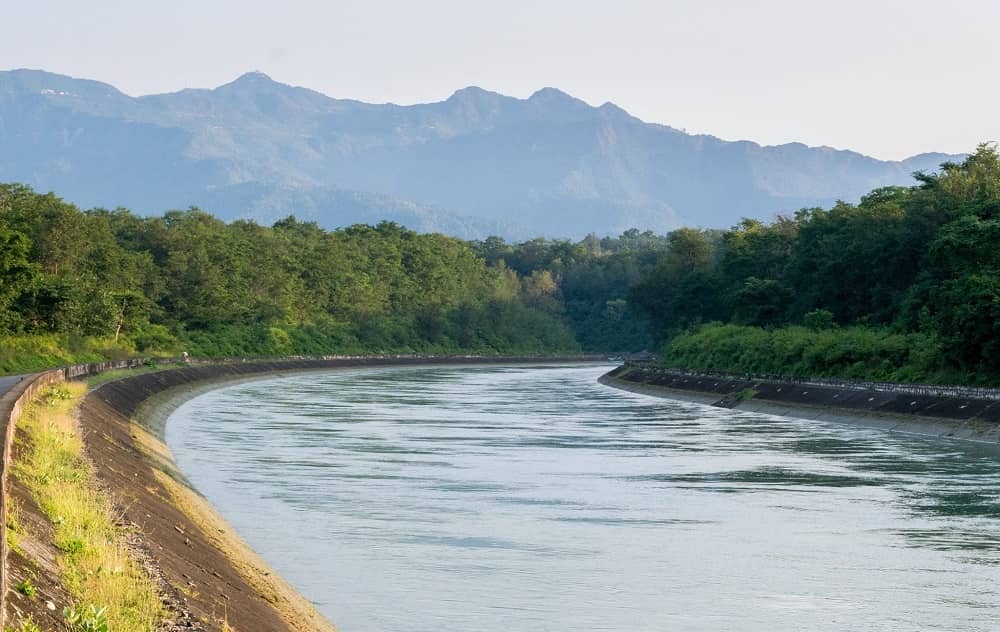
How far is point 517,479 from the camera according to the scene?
45.8m

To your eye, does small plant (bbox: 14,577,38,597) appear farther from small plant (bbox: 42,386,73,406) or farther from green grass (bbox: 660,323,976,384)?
green grass (bbox: 660,323,976,384)

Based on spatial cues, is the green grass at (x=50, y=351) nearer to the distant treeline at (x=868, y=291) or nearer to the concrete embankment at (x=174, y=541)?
the concrete embankment at (x=174, y=541)

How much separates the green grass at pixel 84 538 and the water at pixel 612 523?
4.10 meters

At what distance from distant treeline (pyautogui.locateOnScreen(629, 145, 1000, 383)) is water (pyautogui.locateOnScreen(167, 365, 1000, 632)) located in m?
9.86

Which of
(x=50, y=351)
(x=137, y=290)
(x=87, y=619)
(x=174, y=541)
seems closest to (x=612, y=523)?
(x=174, y=541)

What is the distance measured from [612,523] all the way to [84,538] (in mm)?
16983

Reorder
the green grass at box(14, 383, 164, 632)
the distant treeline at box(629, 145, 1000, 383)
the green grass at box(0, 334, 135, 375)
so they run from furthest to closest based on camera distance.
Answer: the green grass at box(0, 334, 135, 375), the distant treeline at box(629, 145, 1000, 383), the green grass at box(14, 383, 164, 632)

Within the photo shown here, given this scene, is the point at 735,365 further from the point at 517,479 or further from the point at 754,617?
the point at 754,617

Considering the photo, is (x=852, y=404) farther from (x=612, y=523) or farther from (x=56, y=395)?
(x=612, y=523)

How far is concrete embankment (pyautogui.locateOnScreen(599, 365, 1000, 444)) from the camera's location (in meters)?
61.9

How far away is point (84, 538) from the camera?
2128cm

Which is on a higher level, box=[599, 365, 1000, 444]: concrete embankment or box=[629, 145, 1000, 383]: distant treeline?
box=[629, 145, 1000, 383]: distant treeline

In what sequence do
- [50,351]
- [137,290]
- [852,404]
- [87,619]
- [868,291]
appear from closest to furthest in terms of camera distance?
[87,619] < [852,404] < [50,351] < [868,291] < [137,290]

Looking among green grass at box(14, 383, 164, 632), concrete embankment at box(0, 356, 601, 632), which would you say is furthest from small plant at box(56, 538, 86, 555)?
concrete embankment at box(0, 356, 601, 632)
